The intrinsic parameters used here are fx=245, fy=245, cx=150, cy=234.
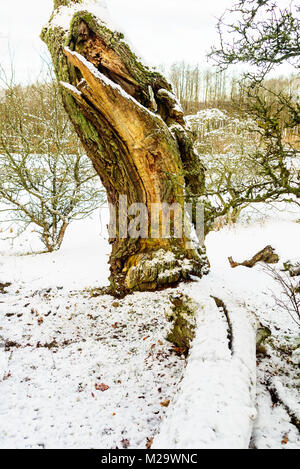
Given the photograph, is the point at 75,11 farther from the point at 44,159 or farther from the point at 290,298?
the point at 44,159

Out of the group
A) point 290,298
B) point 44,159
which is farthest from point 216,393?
point 44,159

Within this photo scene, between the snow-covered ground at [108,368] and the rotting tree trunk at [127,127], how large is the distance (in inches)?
16.3

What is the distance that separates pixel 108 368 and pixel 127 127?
2.58m

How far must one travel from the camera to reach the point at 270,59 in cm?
250

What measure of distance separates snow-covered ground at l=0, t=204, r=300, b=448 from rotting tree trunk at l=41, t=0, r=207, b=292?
0.41 metres

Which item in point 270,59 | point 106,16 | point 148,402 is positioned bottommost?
point 148,402

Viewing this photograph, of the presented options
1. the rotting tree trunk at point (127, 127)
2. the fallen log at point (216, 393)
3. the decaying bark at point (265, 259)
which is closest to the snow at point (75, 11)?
the rotting tree trunk at point (127, 127)

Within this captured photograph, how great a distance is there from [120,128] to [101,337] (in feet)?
8.02

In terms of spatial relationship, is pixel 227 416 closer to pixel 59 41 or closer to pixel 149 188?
pixel 149 188

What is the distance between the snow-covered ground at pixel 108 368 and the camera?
1620mm

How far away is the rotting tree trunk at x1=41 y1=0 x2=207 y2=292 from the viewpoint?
2770mm

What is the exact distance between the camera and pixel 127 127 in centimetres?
286

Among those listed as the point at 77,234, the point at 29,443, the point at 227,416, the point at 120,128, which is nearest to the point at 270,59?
the point at 120,128

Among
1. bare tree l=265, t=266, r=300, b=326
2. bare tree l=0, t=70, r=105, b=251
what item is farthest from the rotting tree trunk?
bare tree l=0, t=70, r=105, b=251
